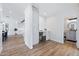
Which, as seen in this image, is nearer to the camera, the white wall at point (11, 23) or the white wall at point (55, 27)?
the white wall at point (11, 23)

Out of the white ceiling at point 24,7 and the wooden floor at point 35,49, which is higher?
the white ceiling at point 24,7

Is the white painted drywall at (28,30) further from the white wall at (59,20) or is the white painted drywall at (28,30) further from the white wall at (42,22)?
the white wall at (59,20)

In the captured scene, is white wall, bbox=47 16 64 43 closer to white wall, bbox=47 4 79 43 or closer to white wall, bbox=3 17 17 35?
white wall, bbox=47 4 79 43

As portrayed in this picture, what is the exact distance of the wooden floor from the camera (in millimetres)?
2066

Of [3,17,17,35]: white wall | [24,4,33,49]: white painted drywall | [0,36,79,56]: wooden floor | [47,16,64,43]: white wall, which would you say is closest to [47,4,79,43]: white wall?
[47,16,64,43]: white wall

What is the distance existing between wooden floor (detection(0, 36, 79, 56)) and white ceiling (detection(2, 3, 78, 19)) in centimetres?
51

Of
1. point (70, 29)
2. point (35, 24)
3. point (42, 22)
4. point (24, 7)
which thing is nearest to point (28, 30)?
point (35, 24)

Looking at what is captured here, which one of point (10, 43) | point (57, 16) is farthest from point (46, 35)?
point (10, 43)

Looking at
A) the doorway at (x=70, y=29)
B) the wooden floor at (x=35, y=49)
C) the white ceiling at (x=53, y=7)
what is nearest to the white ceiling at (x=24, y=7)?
the white ceiling at (x=53, y=7)

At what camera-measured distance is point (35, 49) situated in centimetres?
216

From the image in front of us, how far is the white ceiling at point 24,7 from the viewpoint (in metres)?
2.06

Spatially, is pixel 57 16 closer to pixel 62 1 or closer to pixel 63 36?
pixel 62 1

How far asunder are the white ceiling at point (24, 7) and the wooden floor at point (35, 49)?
1.69 feet

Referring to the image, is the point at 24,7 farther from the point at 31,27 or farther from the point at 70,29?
the point at 70,29
